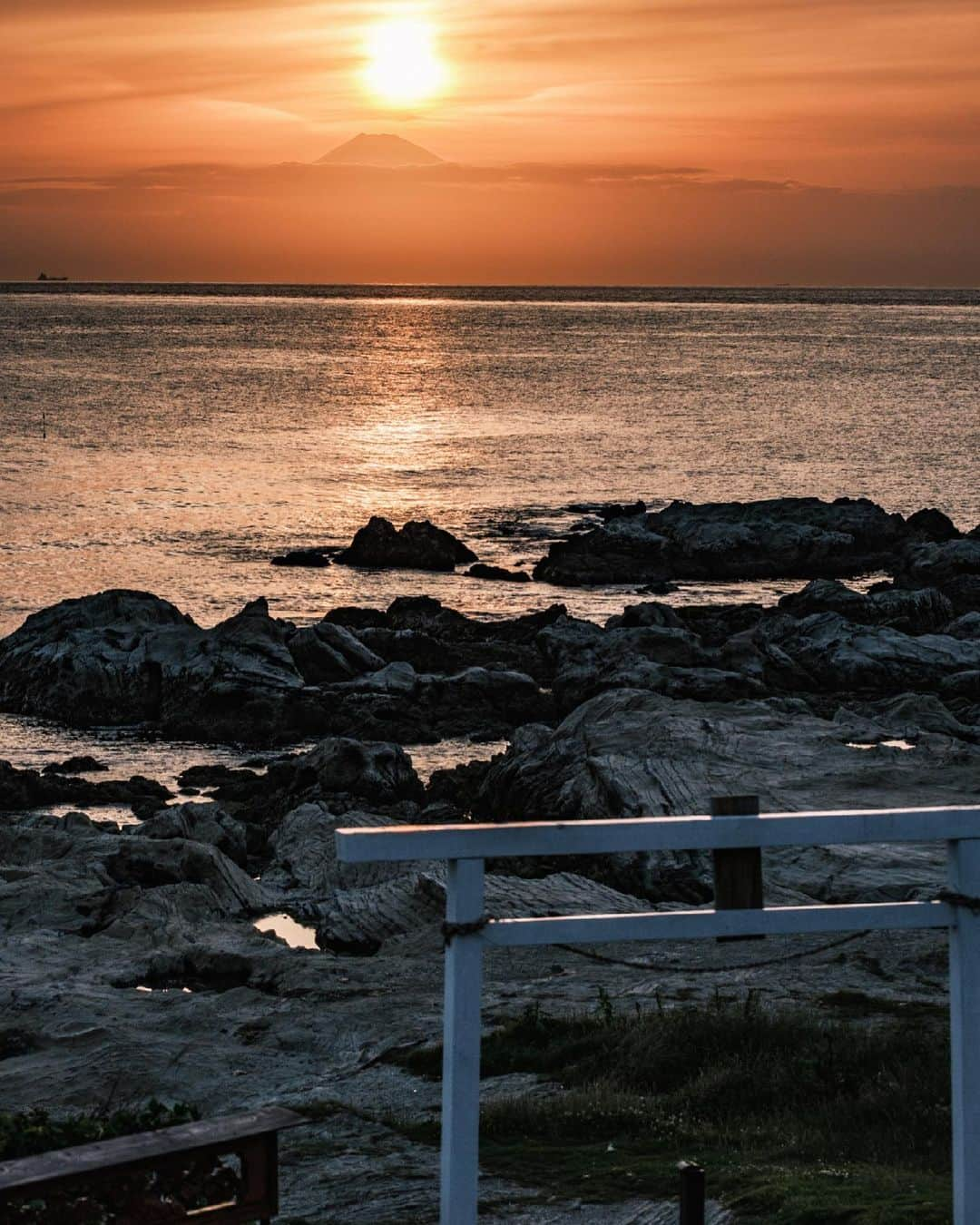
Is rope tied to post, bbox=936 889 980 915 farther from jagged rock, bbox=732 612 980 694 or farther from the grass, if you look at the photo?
jagged rock, bbox=732 612 980 694

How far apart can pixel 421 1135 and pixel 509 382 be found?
4645 inches

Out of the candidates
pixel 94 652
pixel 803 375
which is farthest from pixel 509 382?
pixel 94 652

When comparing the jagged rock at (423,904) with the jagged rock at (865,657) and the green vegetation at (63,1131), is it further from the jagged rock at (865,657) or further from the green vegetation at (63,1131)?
the jagged rock at (865,657)

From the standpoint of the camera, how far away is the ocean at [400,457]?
39594mm

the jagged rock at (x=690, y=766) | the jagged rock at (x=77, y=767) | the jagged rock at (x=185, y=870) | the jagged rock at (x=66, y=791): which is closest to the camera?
the jagged rock at (x=185, y=870)

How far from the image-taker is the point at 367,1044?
9.97 metres

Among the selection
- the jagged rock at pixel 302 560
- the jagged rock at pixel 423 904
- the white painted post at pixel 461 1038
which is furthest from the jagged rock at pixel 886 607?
the white painted post at pixel 461 1038

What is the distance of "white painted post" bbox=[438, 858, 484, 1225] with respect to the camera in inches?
221

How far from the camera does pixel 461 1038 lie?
5633mm

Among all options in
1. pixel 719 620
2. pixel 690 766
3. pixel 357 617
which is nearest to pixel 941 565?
pixel 719 620

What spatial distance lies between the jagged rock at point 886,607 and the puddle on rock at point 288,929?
1773 cm

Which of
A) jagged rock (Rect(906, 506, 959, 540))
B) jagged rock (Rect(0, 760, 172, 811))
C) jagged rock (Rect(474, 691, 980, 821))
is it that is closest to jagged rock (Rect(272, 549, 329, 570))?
jagged rock (Rect(906, 506, 959, 540))

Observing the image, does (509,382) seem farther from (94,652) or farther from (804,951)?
(804,951)

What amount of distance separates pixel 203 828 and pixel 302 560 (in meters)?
24.0
